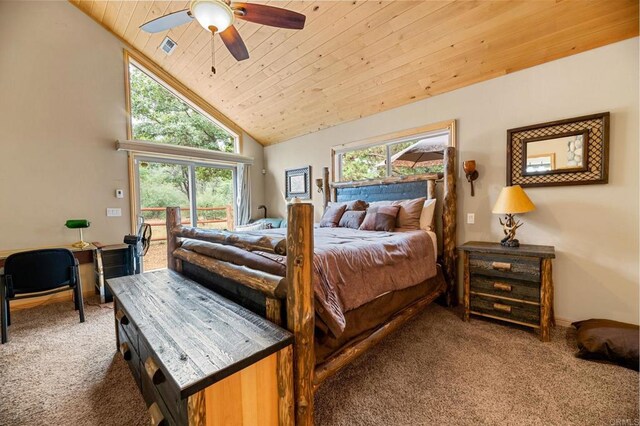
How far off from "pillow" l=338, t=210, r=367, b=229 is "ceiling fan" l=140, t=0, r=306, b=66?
2.07 m

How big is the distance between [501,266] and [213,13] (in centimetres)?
309

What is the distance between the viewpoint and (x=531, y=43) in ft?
7.74

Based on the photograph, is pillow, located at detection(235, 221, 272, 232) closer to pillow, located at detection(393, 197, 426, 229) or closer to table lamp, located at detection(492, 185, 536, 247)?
pillow, located at detection(393, 197, 426, 229)

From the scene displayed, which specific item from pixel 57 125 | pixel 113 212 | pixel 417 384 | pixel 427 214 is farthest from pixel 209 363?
pixel 57 125

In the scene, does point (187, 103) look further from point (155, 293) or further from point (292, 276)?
point (292, 276)

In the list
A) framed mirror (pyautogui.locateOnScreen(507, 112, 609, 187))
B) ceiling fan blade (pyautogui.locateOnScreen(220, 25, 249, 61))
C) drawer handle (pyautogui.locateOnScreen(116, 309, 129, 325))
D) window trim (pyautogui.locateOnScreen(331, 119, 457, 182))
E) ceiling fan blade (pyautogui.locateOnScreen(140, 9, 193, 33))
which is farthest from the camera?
window trim (pyautogui.locateOnScreen(331, 119, 457, 182))

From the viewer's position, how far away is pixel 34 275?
238 cm

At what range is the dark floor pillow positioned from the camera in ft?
5.91

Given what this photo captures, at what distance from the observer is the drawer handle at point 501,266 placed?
2.33 m

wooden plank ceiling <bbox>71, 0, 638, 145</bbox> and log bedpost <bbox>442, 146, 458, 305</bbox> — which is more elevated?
wooden plank ceiling <bbox>71, 0, 638, 145</bbox>

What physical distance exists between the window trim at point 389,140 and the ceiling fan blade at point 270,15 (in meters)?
1.99

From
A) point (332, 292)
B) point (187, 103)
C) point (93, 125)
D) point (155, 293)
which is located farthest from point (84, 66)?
point (332, 292)

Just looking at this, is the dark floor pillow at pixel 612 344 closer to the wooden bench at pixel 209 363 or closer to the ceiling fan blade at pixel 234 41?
the wooden bench at pixel 209 363

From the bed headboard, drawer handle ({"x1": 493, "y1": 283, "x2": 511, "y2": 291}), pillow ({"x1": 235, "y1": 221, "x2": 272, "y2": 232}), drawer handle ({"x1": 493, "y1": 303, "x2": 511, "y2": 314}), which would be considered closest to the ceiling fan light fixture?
the bed headboard
